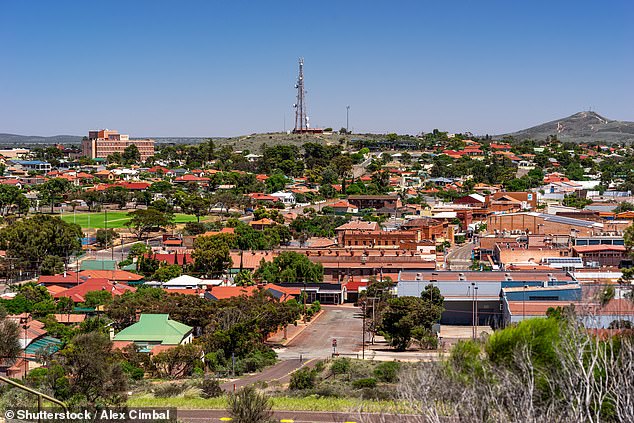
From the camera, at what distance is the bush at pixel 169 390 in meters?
19.4

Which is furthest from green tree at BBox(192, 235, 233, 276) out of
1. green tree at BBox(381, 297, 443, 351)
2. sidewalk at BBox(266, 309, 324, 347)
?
green tree at BBox(381, 297, 443, 351)

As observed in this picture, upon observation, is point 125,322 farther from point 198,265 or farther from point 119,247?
point 119,247

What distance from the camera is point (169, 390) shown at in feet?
65.2

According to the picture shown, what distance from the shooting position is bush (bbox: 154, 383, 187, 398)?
63.8 feet

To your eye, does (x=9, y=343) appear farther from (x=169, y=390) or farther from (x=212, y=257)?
(x=212, y=257)

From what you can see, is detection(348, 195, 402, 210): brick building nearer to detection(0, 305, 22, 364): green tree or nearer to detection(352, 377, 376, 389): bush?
detection(0, 305, 22, 364): green tree

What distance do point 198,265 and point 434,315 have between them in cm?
1515

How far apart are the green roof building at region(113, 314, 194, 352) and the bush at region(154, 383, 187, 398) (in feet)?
13.8

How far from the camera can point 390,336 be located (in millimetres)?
27328

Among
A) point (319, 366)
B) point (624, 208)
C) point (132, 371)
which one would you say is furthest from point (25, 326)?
point (624, 208)

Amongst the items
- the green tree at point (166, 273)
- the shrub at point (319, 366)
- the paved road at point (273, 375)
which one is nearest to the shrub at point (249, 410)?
the paved road at point (273, 375)

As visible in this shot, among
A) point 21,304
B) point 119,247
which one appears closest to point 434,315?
point 21,304

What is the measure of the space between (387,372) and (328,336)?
8546 millimetres

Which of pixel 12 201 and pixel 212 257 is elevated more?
pixel 12 201
